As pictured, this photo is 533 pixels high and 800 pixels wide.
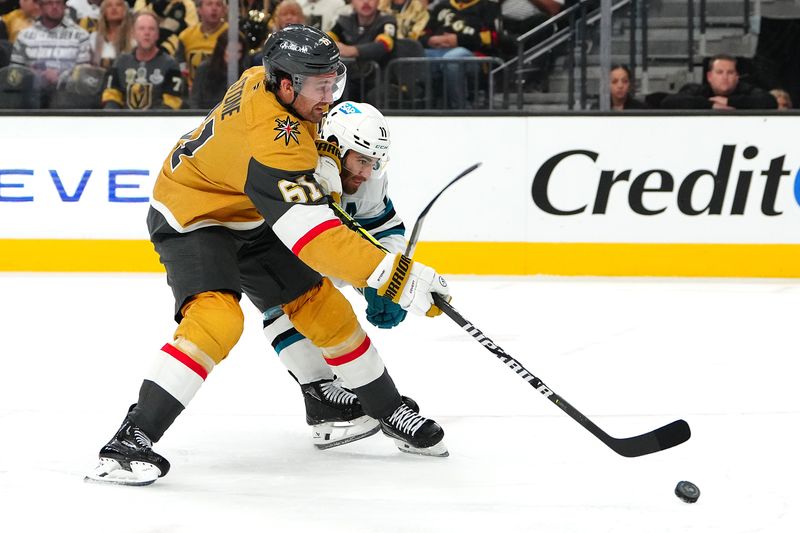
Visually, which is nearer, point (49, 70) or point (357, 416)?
point (357, 416)

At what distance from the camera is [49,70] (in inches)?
256

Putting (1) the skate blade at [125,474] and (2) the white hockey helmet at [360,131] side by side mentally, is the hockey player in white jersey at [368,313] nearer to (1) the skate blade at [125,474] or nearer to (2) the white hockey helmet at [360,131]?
(2) the white hockey helmet at [360,131]

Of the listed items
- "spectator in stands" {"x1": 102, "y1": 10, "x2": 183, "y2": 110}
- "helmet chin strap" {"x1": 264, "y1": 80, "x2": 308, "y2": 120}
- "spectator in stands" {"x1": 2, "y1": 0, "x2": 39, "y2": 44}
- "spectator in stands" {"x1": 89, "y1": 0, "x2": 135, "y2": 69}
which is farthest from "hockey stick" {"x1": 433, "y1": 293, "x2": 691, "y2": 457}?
"spectator in stands" {"x1": 2, "y1": 0, "x2": 39, "y2": 44}

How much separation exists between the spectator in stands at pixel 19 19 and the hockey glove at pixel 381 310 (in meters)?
4.39

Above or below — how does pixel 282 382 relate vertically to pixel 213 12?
below

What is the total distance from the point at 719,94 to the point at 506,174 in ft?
3.84

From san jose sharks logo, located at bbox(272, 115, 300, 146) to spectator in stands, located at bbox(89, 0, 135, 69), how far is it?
13.9 ft

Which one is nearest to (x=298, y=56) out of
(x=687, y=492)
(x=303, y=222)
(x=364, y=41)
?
(x=303, y=222)

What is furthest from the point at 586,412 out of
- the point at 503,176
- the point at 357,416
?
the point at 503,176

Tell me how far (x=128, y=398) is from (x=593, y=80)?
139 inches

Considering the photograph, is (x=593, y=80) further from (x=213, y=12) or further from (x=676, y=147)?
(x=213, y=12)

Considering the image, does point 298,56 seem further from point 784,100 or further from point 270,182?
point 784,100

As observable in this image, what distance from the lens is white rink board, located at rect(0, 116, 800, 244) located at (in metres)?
6.09

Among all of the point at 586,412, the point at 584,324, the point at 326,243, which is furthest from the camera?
the point at 584,324
